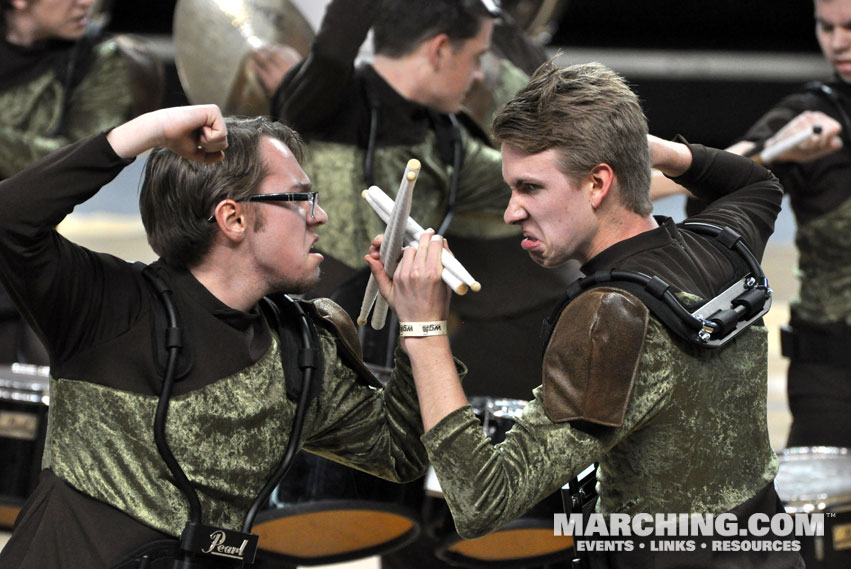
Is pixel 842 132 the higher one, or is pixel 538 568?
pixel 842 132

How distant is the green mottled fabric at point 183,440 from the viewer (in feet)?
6.97

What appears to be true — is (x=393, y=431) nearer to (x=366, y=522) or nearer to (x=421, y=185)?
(x=366, y=522)

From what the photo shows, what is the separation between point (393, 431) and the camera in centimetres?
242

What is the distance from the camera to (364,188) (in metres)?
3.65

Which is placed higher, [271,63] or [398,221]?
[398,221]

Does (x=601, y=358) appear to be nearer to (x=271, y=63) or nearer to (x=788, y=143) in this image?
(x=788, y=143)

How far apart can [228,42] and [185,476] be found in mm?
2732

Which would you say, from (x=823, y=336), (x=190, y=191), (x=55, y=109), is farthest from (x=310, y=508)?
(x=55, y=109)

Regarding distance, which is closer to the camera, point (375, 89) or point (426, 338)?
point (426, 338)

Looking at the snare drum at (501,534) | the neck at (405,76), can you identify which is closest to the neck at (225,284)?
the snare drum at (501,534)

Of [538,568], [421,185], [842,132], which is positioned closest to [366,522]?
[538,568]

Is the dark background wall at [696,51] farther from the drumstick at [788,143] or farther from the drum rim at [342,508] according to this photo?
the drum rim at [342,508]

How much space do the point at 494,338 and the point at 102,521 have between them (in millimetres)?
2318

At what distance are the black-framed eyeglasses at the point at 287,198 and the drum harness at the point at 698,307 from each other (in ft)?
1.71
